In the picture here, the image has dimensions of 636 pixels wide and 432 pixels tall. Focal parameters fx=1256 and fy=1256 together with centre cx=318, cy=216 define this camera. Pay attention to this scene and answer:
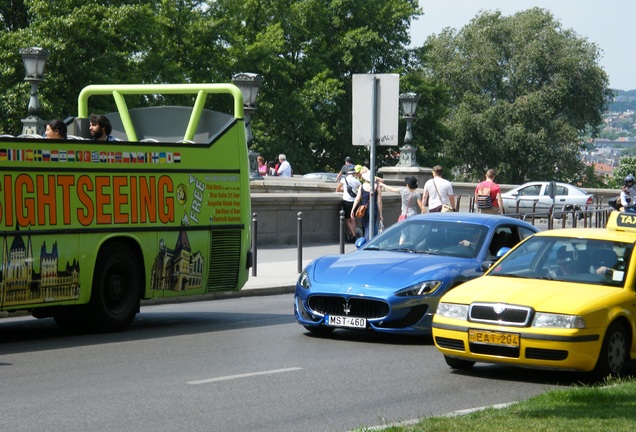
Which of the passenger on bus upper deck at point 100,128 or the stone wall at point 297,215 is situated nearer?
the passenger on bus upper deck at point 100,128

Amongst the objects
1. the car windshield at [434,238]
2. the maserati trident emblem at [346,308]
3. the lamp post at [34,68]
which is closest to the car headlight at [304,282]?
the maserati trident emblem at [346,308]

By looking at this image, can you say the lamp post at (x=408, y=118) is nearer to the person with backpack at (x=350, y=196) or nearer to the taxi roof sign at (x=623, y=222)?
the person with backpack at (x=350, y=196)

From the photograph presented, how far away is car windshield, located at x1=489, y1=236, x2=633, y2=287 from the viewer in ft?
36.9

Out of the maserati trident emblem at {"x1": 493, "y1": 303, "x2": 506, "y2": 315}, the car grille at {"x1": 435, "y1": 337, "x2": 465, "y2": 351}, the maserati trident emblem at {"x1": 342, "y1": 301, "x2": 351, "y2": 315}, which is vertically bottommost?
the maserati trident emblem at {"x1": 342, "y1": 301, "x2": 351, "y2": 315}

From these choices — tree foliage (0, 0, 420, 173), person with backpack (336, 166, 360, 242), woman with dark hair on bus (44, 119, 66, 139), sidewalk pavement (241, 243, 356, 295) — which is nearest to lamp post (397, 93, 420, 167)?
tree foliage (0, 0, 420, 173)

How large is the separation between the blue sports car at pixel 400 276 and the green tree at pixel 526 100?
6860 cm

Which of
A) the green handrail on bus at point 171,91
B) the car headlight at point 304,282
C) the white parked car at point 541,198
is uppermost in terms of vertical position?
the green handrail on bus at point 171,91

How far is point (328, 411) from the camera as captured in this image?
29.4 feet

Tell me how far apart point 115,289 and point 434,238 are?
367cm

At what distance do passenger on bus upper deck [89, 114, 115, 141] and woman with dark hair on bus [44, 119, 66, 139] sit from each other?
95 centimetres

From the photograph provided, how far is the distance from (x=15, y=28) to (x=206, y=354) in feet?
156

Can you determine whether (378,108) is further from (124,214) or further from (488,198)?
(488,198)

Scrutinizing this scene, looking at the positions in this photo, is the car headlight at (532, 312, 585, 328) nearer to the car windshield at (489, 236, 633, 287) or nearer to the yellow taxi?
the yellow taxi

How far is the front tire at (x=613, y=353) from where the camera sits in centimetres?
1043
